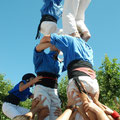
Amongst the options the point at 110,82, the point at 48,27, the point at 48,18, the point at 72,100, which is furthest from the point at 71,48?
the point at 110,82

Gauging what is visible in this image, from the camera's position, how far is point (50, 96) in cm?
273

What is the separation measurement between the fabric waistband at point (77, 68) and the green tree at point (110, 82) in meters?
6.90

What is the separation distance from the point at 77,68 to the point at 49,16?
1883mm

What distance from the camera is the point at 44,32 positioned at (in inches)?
140

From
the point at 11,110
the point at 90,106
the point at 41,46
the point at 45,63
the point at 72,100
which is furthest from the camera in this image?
the point at 11,110

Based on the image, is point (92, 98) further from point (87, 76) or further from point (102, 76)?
point (102, 76)

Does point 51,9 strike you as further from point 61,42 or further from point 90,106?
point 90,106

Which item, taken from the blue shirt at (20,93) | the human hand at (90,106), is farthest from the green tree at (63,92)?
the human hand at (90,106)

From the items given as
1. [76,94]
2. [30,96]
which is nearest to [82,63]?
[76,94]

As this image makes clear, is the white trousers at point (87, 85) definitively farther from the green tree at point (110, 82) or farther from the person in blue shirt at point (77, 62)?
the green tree at point (110, 82)

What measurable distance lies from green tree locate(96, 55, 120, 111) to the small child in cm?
608

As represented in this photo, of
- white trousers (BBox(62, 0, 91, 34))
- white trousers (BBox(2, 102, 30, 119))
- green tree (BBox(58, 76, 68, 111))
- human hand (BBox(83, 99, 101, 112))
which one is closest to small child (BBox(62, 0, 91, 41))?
white trousers (BBox(62, 0, 91, 34))

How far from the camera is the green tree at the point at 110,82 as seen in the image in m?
8.58

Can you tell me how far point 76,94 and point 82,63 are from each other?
374mm
